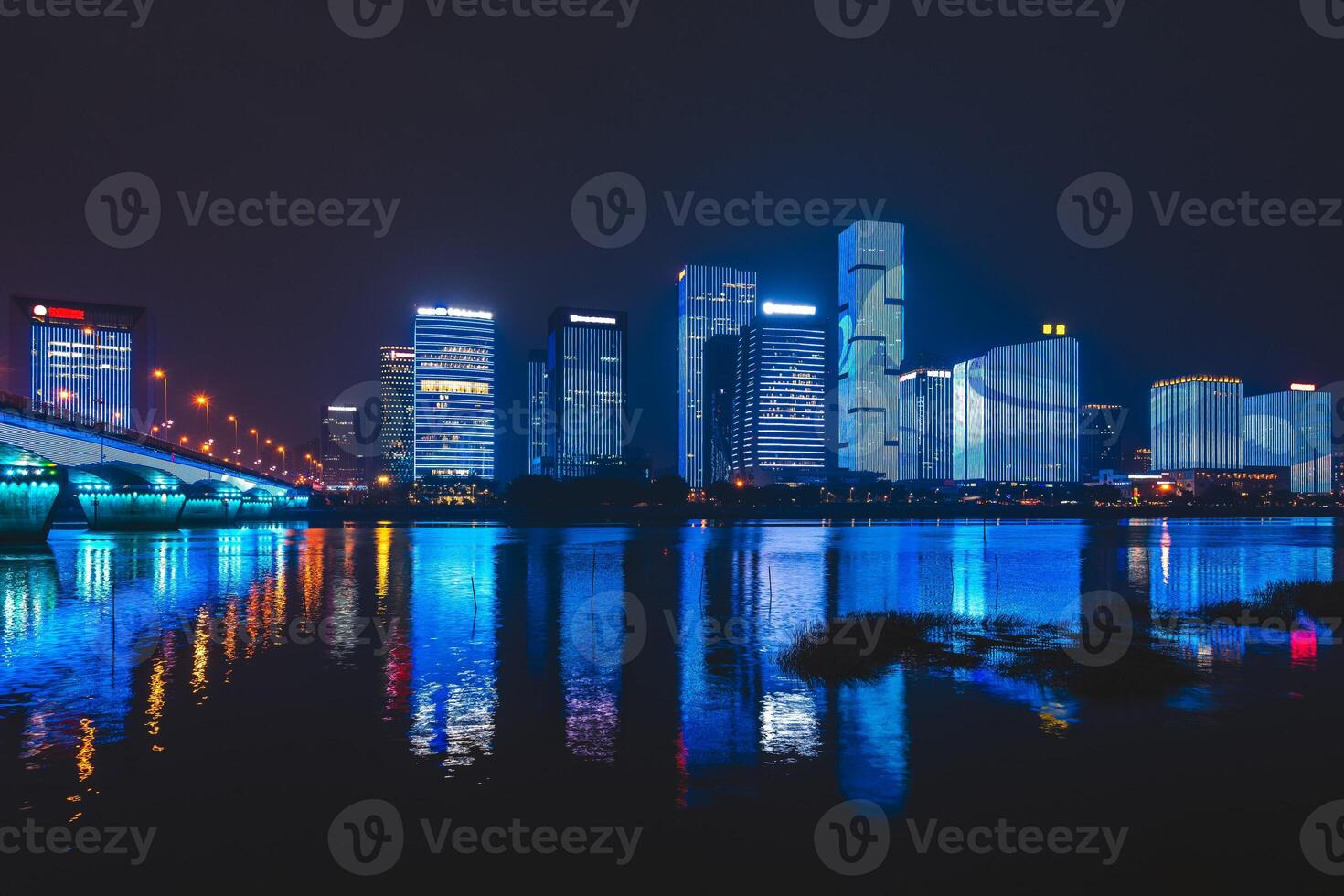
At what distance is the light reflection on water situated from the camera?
1683 cm

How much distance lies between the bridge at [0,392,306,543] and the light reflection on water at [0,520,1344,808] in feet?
40.6

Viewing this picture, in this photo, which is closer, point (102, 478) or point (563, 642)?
point (563, 642)

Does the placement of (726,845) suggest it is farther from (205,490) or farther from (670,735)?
(205,490)

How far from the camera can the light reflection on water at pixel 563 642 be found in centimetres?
1683

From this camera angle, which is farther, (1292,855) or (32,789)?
(32,789)

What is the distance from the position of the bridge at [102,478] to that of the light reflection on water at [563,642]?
12.4m

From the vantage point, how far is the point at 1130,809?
13.5 meters

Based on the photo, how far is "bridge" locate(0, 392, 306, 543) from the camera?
6838cm

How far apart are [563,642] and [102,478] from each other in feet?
339

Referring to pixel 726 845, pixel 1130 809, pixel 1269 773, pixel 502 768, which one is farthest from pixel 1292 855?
pixel 502 768

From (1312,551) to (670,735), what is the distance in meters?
80.8

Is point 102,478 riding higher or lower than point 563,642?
higher

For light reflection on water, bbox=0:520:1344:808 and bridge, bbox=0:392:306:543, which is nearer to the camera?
light reflection on water, bbox=0:520:1344:808

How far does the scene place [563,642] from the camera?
1099 inches
